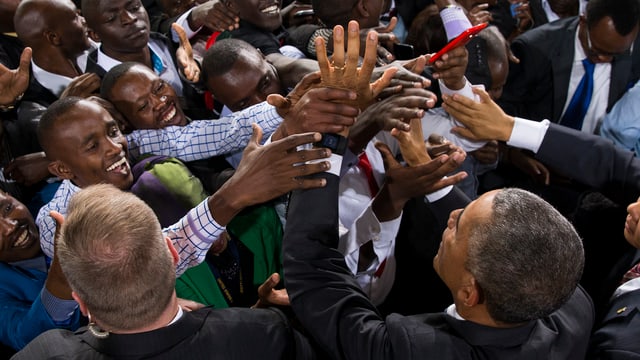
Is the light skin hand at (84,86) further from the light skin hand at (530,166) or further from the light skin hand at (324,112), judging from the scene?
the light skin hand at (530,166)

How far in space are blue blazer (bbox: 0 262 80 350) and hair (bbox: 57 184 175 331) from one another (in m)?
0.60

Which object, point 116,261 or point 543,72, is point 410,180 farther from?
point 543,72

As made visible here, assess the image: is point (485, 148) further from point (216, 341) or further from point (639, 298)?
point (216, 341)

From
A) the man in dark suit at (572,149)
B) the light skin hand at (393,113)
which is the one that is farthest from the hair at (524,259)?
the man in dark suit at (572,149)

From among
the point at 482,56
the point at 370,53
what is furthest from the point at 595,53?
the point at 370,53

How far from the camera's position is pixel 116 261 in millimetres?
→ 1383

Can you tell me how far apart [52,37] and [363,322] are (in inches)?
94.7

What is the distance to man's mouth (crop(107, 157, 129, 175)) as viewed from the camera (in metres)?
2.26

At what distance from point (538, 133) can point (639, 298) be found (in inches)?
28.4

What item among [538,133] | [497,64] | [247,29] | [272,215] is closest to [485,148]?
[497,64]

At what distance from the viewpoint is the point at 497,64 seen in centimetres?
297

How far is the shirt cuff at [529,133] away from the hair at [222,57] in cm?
124

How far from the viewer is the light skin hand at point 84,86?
9.10ft

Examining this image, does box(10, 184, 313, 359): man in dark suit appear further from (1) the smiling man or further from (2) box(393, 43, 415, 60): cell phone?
(2) box(393, 43, 415, 60): cell phone
